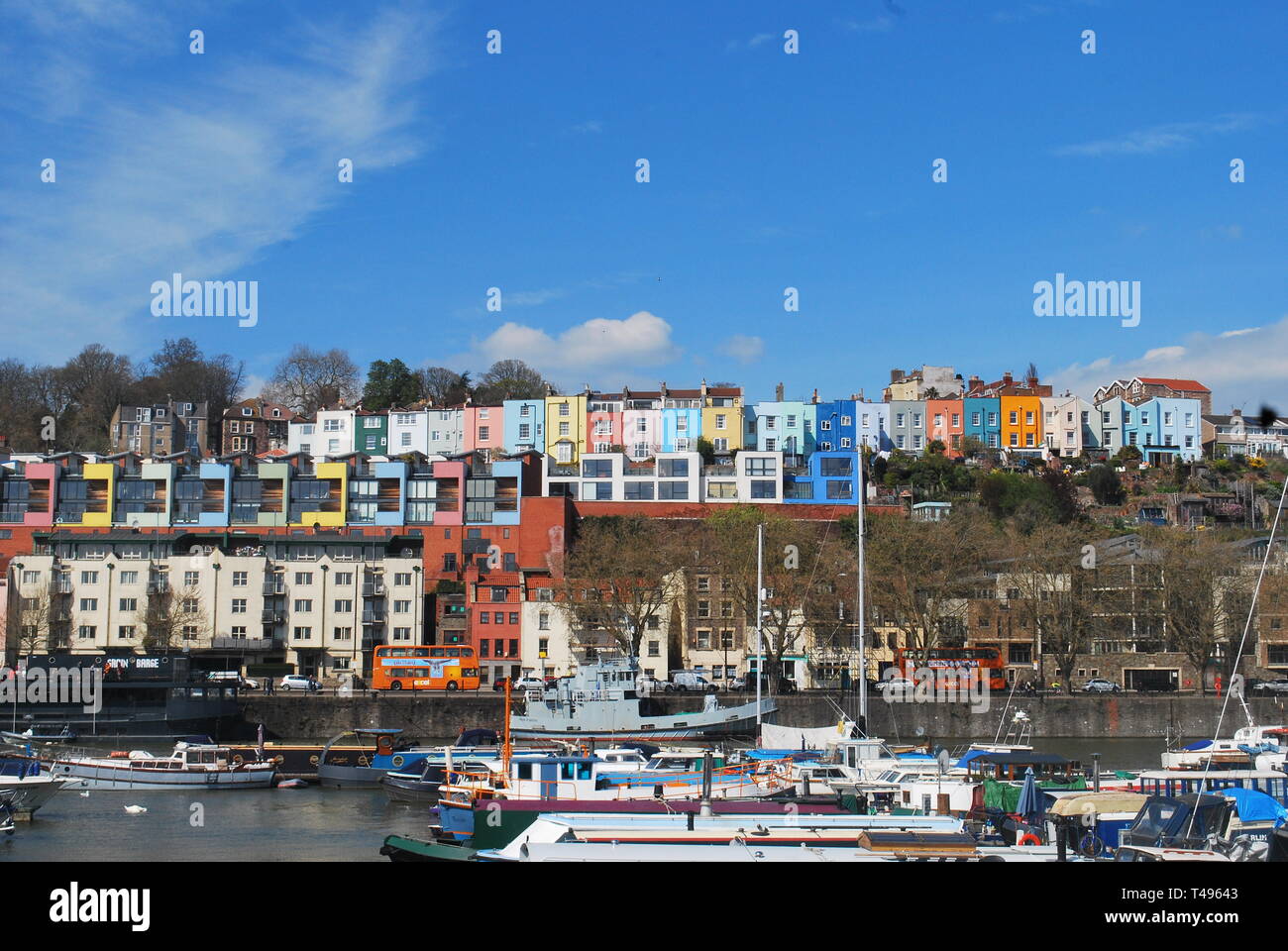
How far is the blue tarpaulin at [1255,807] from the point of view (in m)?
23.8

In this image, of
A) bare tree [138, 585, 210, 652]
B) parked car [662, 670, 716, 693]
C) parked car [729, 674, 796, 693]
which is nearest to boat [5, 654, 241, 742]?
bare tree [138, 585, 210, 652]

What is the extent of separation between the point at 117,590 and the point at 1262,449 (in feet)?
350

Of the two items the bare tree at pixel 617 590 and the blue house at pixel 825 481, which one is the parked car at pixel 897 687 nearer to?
the bare tree at pixel 617 590

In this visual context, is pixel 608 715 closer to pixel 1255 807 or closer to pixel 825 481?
pixel 1255 807

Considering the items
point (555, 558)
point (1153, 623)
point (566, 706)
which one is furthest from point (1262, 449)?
point (566, 706)

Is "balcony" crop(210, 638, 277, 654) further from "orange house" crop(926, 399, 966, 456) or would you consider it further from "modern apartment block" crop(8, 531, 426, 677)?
"orange house" crop(926, 399, 966, 456)

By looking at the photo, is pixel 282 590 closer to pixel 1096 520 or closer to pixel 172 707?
pixel 172 707

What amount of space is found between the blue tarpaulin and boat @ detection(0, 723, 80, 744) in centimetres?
4046

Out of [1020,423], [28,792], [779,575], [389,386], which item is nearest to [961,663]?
[779,575]

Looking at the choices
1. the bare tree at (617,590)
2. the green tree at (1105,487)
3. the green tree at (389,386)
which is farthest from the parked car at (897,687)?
the green tree at (389,386)

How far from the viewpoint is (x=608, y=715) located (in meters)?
55.7

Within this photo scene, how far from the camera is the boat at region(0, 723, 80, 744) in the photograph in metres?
47.9

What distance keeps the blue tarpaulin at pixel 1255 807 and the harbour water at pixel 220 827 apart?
18150mm
